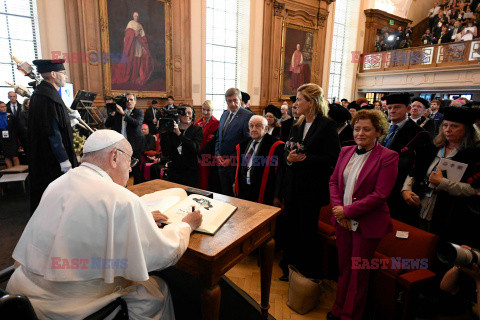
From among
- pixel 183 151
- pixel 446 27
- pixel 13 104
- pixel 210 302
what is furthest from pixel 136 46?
pixel 446 27

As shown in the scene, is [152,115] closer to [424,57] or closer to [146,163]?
[146,163]

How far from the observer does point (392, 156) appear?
73.5 inches

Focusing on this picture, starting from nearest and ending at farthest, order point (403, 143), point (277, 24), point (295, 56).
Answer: point (403, 143) → point (277, 24) → point (295, 56)

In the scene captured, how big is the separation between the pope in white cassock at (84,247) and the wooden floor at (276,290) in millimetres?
1467

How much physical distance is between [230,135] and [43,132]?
2.08 meters

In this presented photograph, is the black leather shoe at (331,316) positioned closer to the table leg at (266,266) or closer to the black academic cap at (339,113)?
the table leg at (266,266)

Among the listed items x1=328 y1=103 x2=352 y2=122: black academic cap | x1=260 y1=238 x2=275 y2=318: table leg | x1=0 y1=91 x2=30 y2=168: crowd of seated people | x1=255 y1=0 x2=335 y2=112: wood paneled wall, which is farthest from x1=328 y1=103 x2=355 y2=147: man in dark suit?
x1=255 y1=0 x2=335 y2=112: wood paneled wall

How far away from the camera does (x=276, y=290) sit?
258 centimetres

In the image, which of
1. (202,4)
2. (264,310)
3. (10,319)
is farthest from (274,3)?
(10,319)

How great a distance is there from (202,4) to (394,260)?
9.46 metres

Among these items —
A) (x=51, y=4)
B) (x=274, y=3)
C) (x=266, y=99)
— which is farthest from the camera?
(x=266, y=99)

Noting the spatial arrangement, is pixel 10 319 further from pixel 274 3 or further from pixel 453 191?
pixel 274 3

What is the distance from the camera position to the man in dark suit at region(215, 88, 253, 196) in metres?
3.48

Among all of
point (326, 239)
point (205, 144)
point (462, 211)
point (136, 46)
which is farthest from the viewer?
point (136, 46)
